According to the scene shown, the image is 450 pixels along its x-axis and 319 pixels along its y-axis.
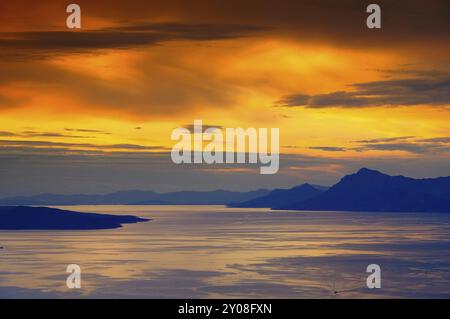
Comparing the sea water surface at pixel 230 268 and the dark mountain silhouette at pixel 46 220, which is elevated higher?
the dark mountain silhouette at pixel 46 220

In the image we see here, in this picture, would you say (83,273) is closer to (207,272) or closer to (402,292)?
→ (207,272)

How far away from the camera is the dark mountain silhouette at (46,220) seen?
103m

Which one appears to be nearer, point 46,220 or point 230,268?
point 230,268

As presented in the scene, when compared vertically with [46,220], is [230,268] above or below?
below

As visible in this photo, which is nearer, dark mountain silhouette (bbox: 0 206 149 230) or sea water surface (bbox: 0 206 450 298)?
sea water surface (bbox: 0 206 450 298)

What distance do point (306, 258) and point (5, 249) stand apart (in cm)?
3157

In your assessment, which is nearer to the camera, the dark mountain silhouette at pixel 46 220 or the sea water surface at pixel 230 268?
the sea water surface at pixel 230 268

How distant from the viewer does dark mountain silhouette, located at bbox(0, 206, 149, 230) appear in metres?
103

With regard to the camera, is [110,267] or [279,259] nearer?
[110,267]

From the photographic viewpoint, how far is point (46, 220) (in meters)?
105

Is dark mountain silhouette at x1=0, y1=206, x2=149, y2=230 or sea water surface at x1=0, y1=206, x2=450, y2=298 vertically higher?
dark mountain silhouette at x1=0, y1=206, x2=149, y2=230
